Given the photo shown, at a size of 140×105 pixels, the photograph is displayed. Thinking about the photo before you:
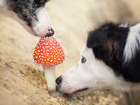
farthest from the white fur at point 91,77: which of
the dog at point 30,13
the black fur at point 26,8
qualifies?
the black fur at point 26,8

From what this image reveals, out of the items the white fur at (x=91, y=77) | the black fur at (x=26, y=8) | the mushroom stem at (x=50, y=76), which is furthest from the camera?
the black fur at (x=26, y=8)

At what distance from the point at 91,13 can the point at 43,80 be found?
4785mm

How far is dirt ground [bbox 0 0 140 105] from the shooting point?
1562 mm

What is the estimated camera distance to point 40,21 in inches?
85.2

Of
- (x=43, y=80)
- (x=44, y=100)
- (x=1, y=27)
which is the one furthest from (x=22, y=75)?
(x=1, y=27)

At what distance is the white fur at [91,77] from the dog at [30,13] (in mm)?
674

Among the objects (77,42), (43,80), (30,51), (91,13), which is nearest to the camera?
(43,80)

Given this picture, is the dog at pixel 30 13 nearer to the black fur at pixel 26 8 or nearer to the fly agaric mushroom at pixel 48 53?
the black fur at pixel 26 8

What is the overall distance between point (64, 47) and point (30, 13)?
5.30 ft

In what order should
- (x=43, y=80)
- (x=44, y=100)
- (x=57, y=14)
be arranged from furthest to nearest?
(x=57, y=14) → (x=43, y=80) → (x=44, y=100)

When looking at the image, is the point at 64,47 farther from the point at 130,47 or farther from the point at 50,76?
the point at 130,47

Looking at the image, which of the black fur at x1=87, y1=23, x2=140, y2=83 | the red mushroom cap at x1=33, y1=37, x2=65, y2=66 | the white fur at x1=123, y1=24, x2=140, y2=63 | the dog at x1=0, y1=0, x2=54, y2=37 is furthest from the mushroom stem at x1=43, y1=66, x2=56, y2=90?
the white fur at x1=123, y1=24, x2=140, y2=63

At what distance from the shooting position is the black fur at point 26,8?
6.88 ft

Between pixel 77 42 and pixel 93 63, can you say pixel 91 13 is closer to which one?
pixel 77 42
